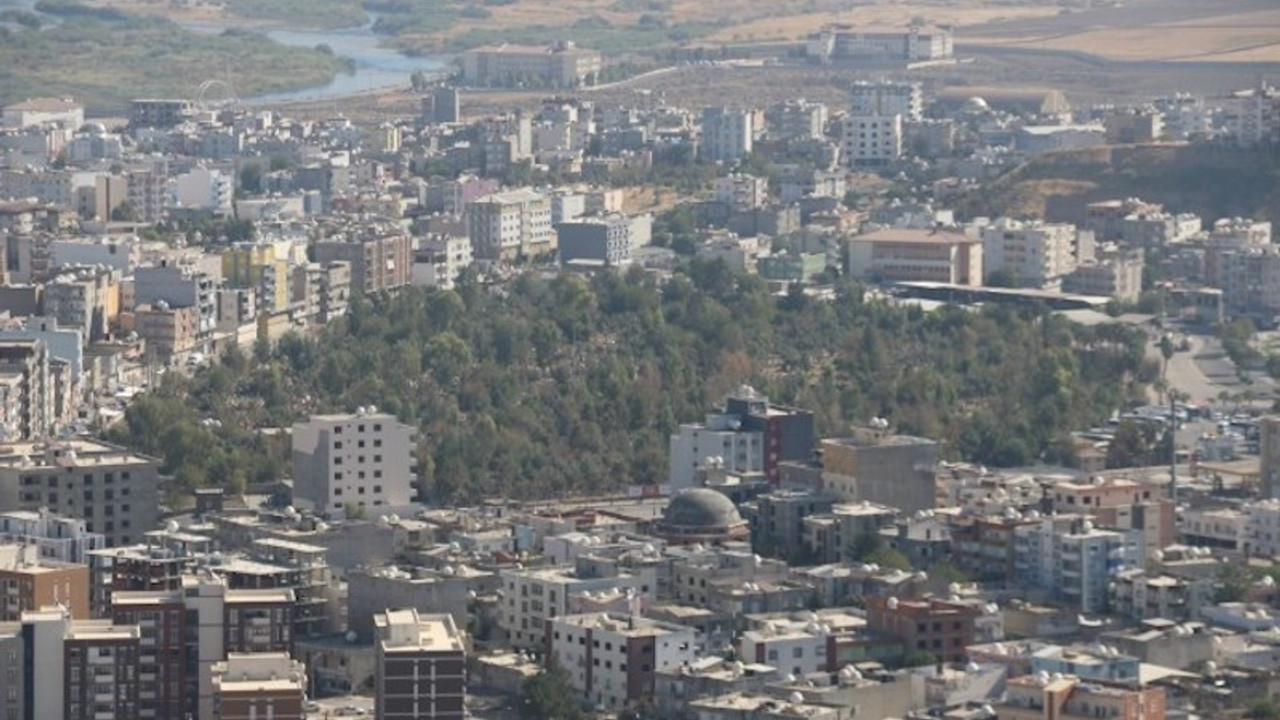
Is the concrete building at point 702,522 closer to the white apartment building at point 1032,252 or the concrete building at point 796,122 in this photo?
the white apartment building at point 1032,252

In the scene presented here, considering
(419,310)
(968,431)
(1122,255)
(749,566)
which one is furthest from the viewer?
(1122,255)

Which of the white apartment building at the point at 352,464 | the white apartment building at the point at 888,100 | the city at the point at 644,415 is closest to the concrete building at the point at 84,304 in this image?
the city at the point at 644,415

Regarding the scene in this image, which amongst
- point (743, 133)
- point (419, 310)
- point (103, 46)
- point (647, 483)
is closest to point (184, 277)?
point (419, 310)

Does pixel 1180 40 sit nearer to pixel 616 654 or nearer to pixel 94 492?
pixel 94 492

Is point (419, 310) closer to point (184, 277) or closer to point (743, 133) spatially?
point (184, 277)

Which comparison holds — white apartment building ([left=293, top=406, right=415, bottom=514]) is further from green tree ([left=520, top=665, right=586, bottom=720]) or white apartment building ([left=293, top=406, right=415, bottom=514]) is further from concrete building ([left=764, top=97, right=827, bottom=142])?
concrete building ([left=764, top=97, right=827, bottom=142])
